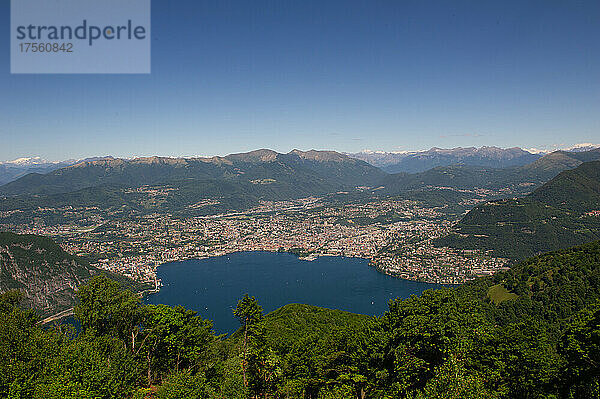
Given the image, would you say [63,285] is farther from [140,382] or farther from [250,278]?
[140,382]

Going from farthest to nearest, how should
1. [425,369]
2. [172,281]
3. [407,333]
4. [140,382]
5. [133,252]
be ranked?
[133,252] < [172,281] < [140,382] < [407,333] < [425,369]

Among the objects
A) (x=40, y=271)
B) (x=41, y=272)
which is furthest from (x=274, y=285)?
(x=40, y=271)

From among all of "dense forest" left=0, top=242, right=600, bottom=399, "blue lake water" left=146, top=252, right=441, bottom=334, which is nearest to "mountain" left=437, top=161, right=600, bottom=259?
"blue lake water" left=146, top=252, right=441, bottom=334

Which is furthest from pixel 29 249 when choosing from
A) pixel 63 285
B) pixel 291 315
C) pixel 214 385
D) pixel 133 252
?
pixel 214 385

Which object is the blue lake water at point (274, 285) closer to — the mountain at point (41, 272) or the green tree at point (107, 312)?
the mountain at point (41, 272)

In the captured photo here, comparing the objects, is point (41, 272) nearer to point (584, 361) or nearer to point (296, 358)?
point (296, 358)
